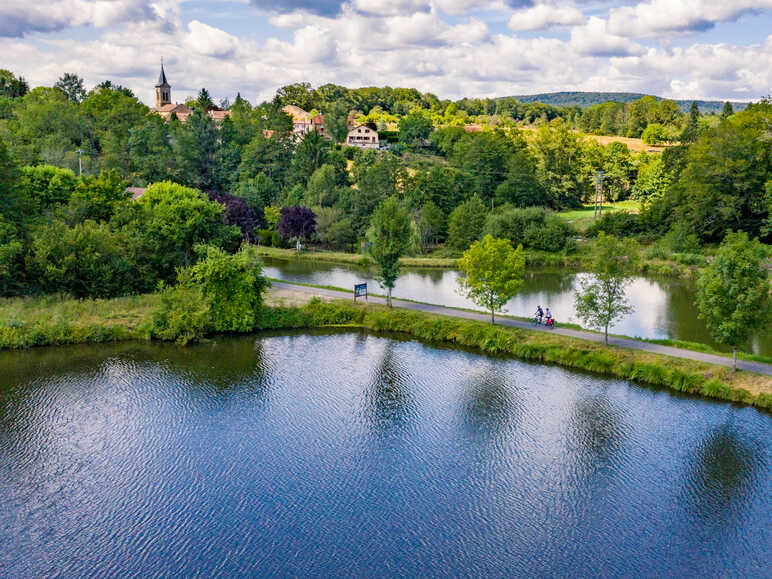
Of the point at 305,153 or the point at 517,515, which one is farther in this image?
the point at 305,153

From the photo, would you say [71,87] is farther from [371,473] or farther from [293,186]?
[371,473]

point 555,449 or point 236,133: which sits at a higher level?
point 236,133

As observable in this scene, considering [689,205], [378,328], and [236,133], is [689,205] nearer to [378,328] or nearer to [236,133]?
[378,328]

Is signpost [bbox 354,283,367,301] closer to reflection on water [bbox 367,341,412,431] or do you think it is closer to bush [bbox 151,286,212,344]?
reflection on water [bbox 367,341,412,431]

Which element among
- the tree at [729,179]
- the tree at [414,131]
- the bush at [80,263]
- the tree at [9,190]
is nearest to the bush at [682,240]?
the tree at [729,179]

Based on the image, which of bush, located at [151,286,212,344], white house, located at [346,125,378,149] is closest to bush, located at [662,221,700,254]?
bush, located at [151,286,212,344]

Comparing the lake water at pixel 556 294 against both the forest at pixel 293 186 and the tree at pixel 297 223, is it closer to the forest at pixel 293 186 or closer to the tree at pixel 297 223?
the tree at pixel 297 223

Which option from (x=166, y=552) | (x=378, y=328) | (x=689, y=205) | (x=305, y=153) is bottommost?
(x=166, y=552)

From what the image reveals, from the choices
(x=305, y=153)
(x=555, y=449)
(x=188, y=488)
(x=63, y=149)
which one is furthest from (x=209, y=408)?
(x=63, y=149)
